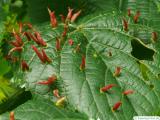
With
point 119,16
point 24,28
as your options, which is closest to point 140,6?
point 119,16

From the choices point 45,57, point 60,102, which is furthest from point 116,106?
point 45,57

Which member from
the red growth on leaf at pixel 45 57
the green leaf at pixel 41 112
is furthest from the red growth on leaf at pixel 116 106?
the red growth on leaf at pixel 45 57

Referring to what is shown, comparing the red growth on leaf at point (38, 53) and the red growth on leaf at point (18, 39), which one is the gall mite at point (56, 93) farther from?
the red growth on leaf at point (18, 39)

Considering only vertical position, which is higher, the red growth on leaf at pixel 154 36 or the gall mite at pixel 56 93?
the red growth on leaf at pixel 154 36

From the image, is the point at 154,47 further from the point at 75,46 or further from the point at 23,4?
the point at 23,4

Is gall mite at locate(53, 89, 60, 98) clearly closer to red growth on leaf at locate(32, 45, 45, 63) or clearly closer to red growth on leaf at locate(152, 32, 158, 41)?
red growth on leaf at locate(32, 45, 45, 63)

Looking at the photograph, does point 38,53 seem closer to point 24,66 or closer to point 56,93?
point 24,66

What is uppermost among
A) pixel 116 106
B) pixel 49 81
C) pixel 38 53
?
pixel 38 53

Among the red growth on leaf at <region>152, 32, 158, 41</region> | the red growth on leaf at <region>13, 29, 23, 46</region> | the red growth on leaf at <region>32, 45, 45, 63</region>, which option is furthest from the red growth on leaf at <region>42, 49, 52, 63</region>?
the red growth on leaf at <region>152, 32, 158, 41</region>
